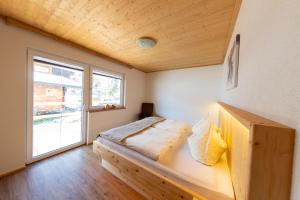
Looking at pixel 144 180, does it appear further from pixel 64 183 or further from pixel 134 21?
pixel 134 21

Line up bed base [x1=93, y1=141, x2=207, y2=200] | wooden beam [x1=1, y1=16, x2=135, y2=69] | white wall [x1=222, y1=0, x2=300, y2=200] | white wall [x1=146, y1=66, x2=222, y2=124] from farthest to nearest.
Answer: white wall [x1=146, y1=66, x2=222, y2=124]
wooden beam [x1=1, y1=16, x2=135, y2=69]
bed base [x1=93, y1=141, x2=207, y2=200]
white wall [x1=222, y1=0, x2=300, y2=200]

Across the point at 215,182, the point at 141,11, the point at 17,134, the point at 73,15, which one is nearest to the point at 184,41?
the point at 141,11

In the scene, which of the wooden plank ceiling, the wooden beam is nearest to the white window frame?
the wooden beam

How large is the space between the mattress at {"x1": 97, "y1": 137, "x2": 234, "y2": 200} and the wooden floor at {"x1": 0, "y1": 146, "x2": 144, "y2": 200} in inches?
18.9

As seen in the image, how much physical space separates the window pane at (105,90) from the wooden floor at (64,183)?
1637 millimetres

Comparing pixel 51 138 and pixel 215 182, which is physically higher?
pixel 215 182

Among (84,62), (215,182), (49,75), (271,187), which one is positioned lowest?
(215,182)

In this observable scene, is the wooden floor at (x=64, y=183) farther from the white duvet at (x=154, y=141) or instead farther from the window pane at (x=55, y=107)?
the white duvet at (x=154, y=141)

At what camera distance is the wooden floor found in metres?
1.56

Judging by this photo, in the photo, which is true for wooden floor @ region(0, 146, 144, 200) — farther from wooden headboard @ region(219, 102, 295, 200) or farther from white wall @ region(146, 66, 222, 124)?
white wall @ region(146, 66, 222, 124)

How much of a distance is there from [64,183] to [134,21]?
8.40ft

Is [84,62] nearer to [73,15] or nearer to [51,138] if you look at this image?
[73,15]

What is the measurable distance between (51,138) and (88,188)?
153 centimetres

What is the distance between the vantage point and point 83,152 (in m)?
2.65
